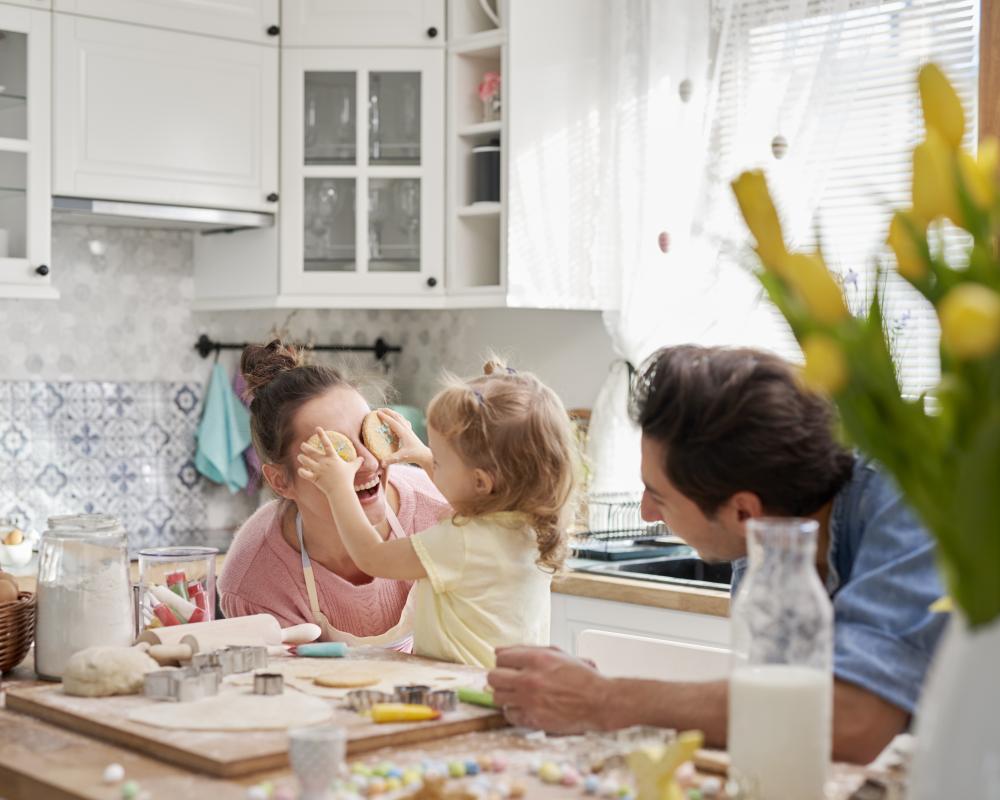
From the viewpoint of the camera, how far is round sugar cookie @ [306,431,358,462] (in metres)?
2.15

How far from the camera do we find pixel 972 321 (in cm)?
75

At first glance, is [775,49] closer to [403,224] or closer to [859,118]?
[859,118]

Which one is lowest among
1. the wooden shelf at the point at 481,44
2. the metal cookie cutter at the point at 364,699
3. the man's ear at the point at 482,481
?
the metal cookie cutter at the point at 364,699

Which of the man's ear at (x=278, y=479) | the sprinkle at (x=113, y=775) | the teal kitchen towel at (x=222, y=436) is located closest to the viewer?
the sprinkle at (x=113, y=775)

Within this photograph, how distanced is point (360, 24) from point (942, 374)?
3.32m

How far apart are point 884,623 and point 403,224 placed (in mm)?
2823

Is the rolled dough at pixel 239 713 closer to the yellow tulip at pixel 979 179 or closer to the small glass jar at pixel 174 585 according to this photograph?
the small glass jar at pixel 174 585

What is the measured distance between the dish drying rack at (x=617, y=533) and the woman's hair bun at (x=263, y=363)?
3.65 feet

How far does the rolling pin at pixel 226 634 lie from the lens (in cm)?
175

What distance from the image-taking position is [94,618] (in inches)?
67.1

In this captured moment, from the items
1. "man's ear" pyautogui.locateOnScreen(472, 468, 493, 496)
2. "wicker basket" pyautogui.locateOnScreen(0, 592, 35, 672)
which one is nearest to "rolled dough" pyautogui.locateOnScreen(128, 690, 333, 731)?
"wicker basket" pyautogui.locateOnScreen(0, 592, 35, 672)

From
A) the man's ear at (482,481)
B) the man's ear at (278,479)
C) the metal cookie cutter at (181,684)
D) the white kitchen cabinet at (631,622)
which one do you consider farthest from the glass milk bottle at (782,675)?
the white kitchen cabinet at (631,622)

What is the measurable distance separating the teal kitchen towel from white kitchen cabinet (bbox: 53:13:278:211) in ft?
2.02

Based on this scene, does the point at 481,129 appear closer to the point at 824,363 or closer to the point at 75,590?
the point at 75,590
